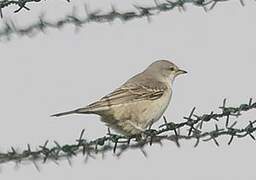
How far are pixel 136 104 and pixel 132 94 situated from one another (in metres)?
0.21

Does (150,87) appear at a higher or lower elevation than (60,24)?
lower

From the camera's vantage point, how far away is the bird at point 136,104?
322 inches

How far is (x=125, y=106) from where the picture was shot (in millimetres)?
8547

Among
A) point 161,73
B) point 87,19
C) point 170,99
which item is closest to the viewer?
point 87,19

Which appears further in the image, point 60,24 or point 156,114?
point 156,114

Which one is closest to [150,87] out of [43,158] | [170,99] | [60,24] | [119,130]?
[170,99]

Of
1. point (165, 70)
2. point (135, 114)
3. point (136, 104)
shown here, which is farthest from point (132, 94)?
point (165, 70)

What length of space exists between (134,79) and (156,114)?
3.31 ft

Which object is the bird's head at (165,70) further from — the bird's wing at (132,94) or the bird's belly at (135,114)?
the bird's belly at (135,114)

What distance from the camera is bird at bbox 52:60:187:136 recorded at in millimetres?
8180

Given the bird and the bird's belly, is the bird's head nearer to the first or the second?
the bird

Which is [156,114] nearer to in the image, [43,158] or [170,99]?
[170,99]

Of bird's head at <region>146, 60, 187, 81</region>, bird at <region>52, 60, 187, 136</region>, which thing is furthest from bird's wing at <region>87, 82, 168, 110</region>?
bird's head at <region>146, 60, 187, 81</region>

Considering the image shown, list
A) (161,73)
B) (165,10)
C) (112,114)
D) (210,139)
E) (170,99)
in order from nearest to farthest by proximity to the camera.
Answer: (210,139) → (165,10) → (112,114) → (170,99) → (161,73)
